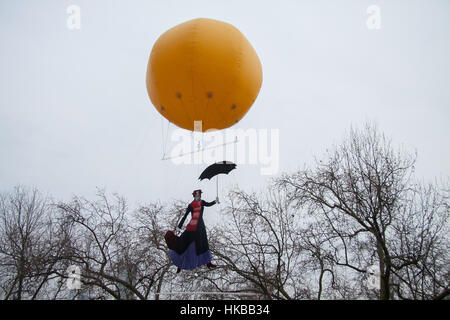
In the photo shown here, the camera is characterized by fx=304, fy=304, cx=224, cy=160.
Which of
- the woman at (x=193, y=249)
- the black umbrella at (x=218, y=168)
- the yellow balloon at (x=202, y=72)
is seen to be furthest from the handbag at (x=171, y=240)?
the yellow balloon at (x=202, y=72)

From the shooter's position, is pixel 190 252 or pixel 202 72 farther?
pixel 190 252

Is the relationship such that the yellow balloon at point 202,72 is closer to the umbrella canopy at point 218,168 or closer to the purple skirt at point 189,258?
the umbrella canopy at point 218,168

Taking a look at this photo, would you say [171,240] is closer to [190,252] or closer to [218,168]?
[190,252]

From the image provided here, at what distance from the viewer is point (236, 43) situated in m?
6.09

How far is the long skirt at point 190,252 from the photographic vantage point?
5.95 metres

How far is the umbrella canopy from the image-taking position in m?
6.31

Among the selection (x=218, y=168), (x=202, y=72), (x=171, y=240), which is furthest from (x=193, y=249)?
(x=202, y=72)

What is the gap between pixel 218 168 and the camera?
633cm

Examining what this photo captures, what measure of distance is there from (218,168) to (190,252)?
5.81 feet

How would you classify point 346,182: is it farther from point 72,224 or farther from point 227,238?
point 72,224

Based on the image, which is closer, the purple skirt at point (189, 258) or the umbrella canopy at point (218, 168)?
the purple skirt at point (189, 258)

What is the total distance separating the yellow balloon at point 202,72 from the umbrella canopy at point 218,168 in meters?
0.94

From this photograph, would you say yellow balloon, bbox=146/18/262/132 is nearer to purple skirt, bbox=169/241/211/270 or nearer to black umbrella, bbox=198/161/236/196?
black umbrella, bbox=198/161/236/196

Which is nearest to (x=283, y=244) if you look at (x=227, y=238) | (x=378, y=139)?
(x=227, y=238)
